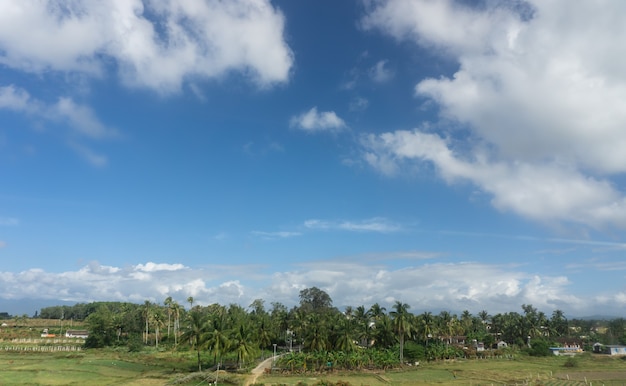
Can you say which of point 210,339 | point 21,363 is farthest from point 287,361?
point 21,363

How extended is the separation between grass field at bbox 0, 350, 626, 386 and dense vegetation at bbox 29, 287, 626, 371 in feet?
17.6

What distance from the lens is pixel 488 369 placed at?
73812mm

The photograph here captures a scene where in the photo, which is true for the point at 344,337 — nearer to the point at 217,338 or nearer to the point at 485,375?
the point at 485,375

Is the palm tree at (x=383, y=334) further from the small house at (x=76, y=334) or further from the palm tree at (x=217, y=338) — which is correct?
the small house at (x=76, y=334)

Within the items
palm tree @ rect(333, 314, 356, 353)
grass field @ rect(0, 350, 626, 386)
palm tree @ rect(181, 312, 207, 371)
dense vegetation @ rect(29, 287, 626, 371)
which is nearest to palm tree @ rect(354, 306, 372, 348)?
dense vegetation @ rect(29, 287, 626, 371)

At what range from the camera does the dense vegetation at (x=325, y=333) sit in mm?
69312

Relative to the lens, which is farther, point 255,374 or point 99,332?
point 99,332

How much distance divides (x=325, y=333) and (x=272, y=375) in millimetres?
17030

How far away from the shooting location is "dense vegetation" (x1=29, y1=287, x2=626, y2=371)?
69312 millimetres

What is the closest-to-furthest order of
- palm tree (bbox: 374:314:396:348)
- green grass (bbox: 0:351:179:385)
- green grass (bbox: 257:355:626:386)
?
green grass (bbox: 0:351:179:385) → green grass (bbox: 257:355:626:386) → palm tree (bbox: 374:314:396:348)

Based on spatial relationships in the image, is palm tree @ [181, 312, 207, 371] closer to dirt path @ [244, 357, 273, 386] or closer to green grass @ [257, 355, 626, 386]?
dirt path @ [244, 357, 273, 386]

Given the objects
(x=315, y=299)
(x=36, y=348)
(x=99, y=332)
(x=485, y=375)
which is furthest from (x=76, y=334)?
(x=485, y=375)

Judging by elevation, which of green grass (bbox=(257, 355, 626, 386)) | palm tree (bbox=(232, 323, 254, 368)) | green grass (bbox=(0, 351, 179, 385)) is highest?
palm tree (bbox=(232, 323, 254, 368))

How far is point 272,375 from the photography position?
218 ft
